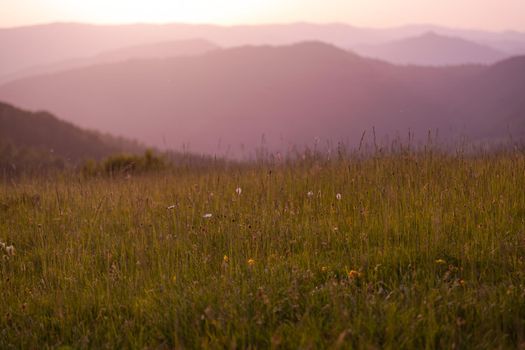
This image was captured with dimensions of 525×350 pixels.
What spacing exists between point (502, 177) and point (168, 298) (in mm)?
4145

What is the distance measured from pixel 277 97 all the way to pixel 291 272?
9205cm

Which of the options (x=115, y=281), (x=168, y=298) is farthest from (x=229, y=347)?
(x=115, y=281)

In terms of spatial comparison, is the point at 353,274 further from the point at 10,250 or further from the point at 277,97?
the point at 277,97

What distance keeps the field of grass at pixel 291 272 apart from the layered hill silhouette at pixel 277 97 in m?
65.0

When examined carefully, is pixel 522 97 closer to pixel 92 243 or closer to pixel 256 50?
pixel 256 50

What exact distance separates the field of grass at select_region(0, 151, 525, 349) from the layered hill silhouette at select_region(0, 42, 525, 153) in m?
65.0

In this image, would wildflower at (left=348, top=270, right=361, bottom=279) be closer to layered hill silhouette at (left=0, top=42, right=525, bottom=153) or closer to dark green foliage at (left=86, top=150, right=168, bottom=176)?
dark green foliage at (left=86, top=150, right=168, bottom=176)

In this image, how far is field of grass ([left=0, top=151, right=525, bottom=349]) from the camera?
3150 millimetres

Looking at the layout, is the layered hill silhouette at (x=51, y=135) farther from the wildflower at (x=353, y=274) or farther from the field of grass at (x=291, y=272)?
the wildflower at (x=353, y=274)

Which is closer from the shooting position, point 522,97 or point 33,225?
point 33,225

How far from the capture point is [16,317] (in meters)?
3.81

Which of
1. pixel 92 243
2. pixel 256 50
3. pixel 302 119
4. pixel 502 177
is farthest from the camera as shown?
pixel 256 50

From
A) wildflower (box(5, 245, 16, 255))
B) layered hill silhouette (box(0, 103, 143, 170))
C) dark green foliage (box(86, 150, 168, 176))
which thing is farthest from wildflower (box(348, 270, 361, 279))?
layered hill silhouette (box(0, 103, 143, 170))

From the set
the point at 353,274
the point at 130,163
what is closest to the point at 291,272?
the point at 353,274
